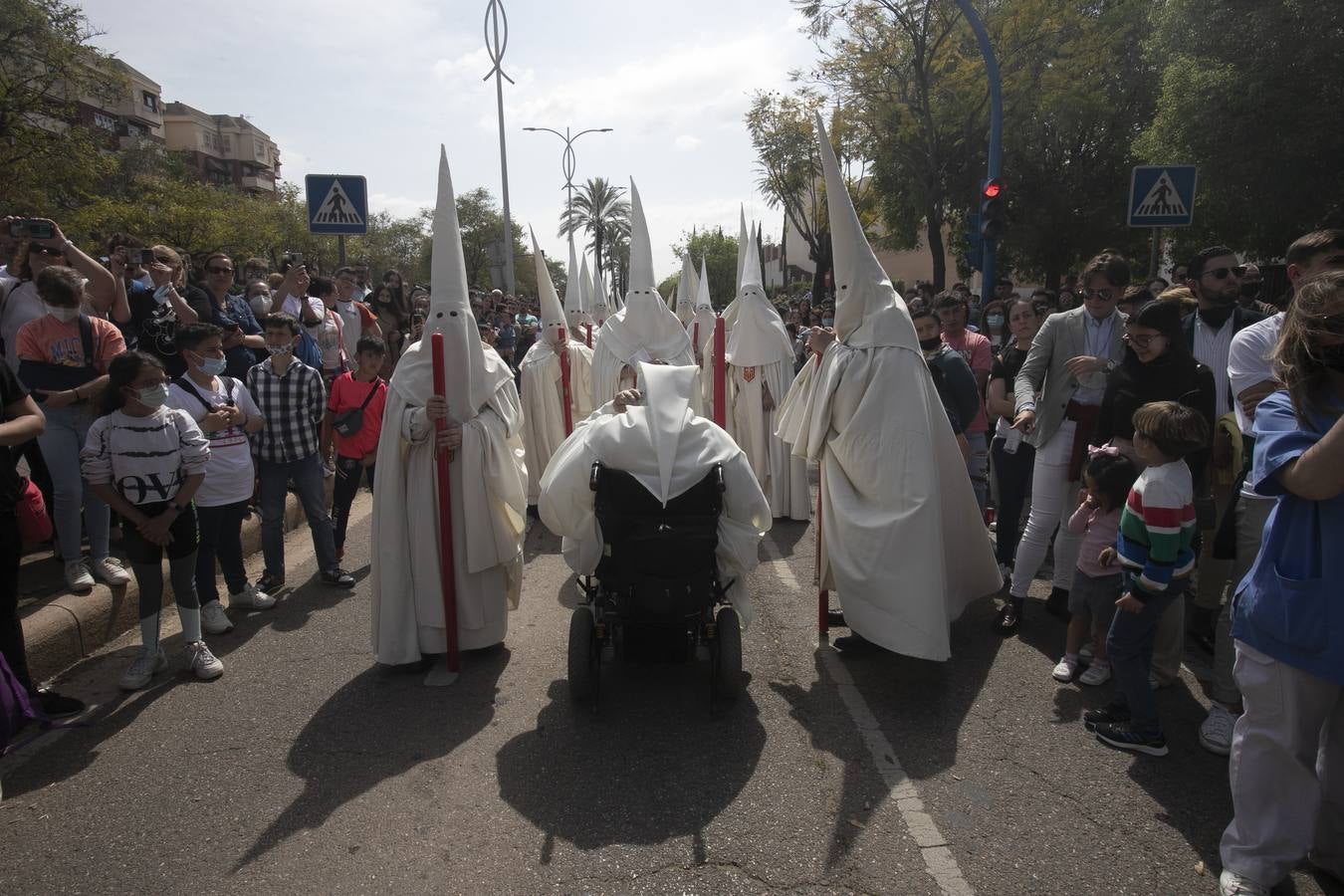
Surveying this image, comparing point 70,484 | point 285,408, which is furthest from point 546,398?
point 70,484

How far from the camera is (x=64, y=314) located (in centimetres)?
507

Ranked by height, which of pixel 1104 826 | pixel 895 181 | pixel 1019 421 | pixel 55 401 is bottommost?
pixel 1104 826

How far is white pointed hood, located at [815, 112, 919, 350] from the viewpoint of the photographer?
4465mm

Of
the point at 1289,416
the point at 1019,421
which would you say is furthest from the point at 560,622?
the point at 1289,416

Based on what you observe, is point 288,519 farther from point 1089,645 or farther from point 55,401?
point 1089,645

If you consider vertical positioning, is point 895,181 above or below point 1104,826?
above

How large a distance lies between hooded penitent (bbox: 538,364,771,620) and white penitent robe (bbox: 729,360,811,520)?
3743 mm

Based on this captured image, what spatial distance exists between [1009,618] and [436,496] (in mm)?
3494

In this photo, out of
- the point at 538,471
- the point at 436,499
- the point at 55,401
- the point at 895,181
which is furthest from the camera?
the point at 895,181

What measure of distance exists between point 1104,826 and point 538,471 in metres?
6.85

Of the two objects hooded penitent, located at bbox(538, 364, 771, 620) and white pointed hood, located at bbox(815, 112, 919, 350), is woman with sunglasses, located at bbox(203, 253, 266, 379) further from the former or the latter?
white pointed hood, located at bbox(815, 112, 919, 350)

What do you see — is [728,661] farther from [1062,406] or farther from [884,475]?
[1062,406]

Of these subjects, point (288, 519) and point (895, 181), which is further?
point (895, 181)

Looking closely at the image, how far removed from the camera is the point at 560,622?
207 inches
